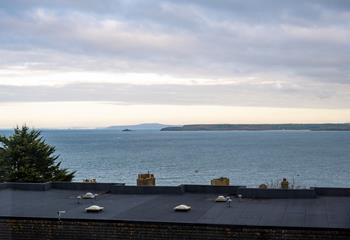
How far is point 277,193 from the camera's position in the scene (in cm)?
1975

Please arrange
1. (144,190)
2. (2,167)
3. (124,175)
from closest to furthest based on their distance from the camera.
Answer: (144,190), (2,167), (124,175)

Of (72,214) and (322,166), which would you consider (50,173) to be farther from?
(322,166)

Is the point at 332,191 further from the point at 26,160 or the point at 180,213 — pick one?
the point at 26,160

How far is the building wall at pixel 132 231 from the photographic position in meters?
14.1

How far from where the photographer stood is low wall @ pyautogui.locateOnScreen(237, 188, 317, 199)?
19.4 meters

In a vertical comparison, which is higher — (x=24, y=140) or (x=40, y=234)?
(x=24, y=140)

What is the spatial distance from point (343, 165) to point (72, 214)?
78.7 metres

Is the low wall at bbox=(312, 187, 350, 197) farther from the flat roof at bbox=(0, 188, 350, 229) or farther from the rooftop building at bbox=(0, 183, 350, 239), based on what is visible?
the flat roof at bbox=(0, 188, 350, 229)

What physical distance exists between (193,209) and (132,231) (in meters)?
2.98

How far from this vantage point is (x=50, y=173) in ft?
115

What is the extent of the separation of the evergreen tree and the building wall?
56.6 feet

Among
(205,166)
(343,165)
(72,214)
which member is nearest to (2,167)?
(72,214)

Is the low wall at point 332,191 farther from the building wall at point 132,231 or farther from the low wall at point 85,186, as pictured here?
the low wall at point 85,186

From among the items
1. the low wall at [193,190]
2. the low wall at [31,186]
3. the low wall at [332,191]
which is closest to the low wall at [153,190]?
the low wall at [193,190]
